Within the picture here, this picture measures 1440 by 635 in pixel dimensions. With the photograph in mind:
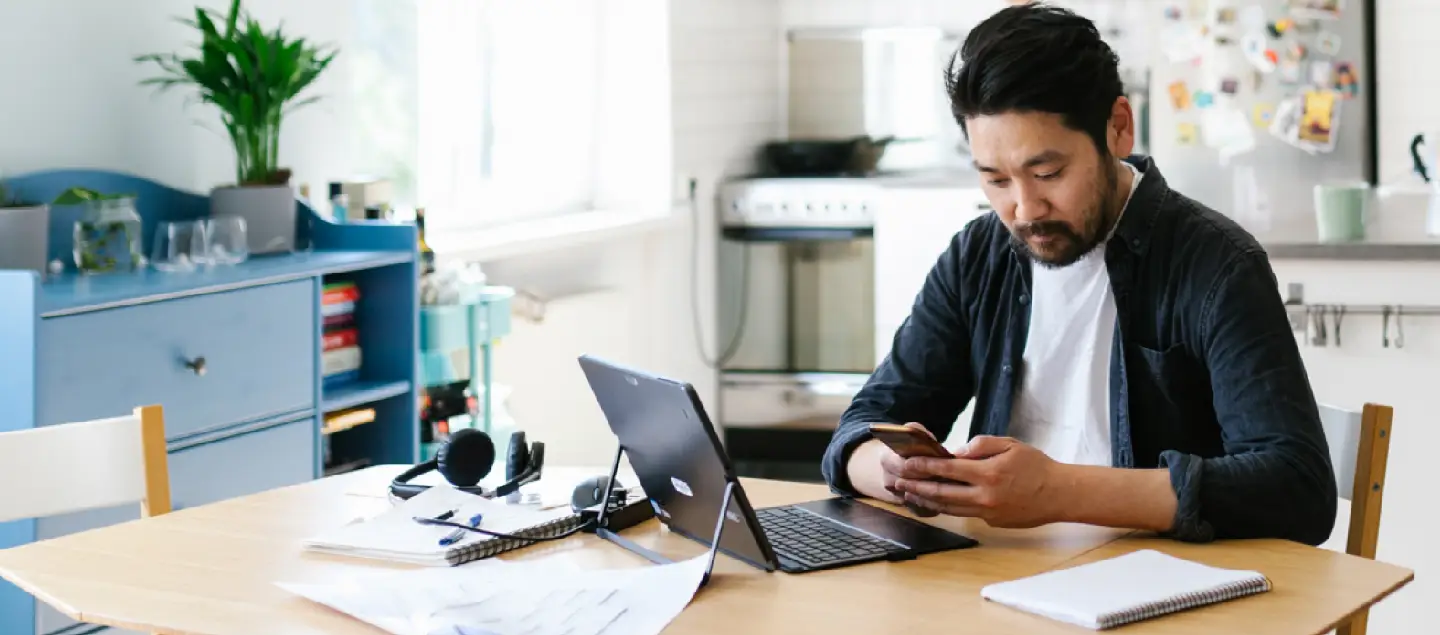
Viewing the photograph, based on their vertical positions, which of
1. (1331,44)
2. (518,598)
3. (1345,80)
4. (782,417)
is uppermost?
(1331,44)

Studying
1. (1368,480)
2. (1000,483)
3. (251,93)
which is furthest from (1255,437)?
(251,93)

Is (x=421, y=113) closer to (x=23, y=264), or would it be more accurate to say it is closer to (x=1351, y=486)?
(x=23, y=264)

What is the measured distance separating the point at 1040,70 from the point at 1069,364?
0.44 meters

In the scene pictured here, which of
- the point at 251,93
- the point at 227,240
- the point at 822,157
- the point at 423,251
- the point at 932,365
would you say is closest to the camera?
the point at 932,365

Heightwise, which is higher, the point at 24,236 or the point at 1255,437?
the point at 24,236

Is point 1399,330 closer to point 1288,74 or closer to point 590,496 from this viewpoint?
point 1288,74

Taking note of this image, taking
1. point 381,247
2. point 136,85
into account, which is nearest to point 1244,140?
point 381,247

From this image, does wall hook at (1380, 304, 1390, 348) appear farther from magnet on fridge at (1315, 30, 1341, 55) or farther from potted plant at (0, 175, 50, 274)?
potted plant at (0, 175, 50, 274)

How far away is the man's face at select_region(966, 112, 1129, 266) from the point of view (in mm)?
2008

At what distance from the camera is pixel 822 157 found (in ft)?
19.6

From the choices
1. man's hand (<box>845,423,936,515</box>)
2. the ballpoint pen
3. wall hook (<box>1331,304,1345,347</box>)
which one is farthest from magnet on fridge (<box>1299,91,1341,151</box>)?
the ballpoint pen

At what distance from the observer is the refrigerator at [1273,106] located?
5.24 metres

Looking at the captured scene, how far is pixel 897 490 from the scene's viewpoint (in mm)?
1952

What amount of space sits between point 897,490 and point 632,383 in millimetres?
370
